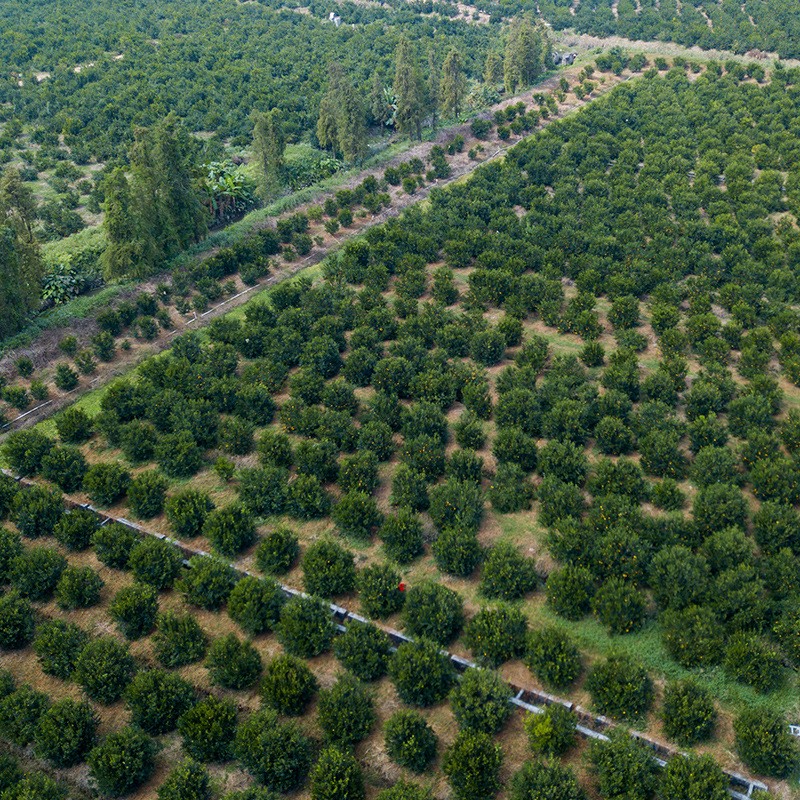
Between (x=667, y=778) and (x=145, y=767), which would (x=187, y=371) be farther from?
(x=667, y=778)

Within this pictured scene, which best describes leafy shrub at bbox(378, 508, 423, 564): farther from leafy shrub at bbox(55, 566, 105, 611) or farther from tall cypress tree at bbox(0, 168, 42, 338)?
tall cypress tree at bbox(0, 168, 42, 338)

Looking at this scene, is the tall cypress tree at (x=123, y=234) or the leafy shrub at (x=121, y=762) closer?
the leafy shrub at (x=121, y=762)

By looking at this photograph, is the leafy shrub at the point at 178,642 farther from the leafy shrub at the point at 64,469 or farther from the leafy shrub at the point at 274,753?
the leafy shrub at the point at 64,469

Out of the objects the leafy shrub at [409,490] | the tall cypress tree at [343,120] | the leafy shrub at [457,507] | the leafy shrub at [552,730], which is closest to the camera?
the leafy shrub at [552,730]

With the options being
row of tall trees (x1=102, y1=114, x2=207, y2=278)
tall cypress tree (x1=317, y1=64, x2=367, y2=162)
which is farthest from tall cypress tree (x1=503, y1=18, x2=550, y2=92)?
row of tall trees (x1=102, y1=114, x2=207, y2=278)

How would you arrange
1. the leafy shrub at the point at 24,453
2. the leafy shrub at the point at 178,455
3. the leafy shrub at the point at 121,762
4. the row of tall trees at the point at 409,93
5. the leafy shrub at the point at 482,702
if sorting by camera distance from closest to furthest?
the leafy shrub at the point at 121,762 < the leafy shrub at the point at 482,702 < the leafy shrub at the point at 178,455 < the leafy shrub at the point at 24,453 < the row of tall trees at the point at 409,93

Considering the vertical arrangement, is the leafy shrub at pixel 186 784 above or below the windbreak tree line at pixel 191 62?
below

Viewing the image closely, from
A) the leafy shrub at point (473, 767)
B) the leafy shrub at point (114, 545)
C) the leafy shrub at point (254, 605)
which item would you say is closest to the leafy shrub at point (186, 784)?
the leafy shrub at point (254, 605)
